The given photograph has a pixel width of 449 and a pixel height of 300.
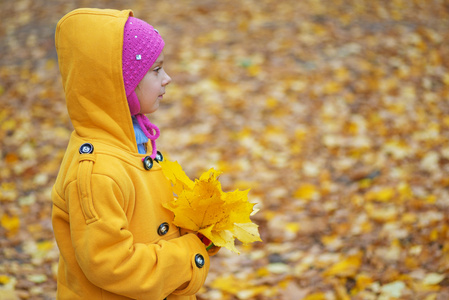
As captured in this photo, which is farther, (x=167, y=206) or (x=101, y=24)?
(x=167, y=206)

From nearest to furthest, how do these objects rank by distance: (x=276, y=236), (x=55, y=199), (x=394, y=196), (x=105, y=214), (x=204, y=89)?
(x=105, y=214), (x=55, y=199), (x=276, y=236), (x=394, y=196), (x=204, y=89)

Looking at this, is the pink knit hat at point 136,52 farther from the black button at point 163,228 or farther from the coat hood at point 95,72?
the black button at point 163,228

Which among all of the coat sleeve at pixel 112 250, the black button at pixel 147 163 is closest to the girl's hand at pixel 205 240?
the coat sleeve at pixel 112 250

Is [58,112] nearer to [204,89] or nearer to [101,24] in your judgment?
[204,89]

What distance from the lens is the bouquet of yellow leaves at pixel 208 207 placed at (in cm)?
169

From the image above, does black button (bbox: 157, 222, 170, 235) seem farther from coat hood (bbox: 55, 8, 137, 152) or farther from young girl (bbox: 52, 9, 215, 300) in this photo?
coat hood (bbox: 55, 8, 137, 152)

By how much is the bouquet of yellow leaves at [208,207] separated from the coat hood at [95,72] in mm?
252

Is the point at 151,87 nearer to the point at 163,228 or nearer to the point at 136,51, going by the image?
the point at 136,51

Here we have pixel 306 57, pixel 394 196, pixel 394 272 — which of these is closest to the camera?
pixel 394 272

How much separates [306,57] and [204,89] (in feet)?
4.36

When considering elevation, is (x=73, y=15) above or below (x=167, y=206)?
above

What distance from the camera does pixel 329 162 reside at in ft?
14.3

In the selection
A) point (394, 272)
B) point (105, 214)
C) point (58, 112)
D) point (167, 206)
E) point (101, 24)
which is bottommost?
point (58, 112)

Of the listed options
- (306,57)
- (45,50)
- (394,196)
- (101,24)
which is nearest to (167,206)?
(101,24)
